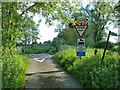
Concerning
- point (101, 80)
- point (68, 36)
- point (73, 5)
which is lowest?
point (101, 80)

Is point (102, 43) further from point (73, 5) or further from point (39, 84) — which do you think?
point (39, 84)

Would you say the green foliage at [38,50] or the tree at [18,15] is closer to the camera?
the tree at [18,15]

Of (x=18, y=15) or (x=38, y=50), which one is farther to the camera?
(x=38, y=50)

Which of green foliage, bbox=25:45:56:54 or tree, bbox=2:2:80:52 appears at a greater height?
tree, bbox=2:2:80:52

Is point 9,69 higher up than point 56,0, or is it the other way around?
point 56,0

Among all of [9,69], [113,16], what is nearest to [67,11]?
[113,16]

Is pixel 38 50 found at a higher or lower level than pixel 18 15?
lower

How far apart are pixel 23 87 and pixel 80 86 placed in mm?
2598

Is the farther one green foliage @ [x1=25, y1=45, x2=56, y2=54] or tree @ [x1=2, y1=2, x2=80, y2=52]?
green foliage @ [x1=25, y1=45, x2=56, y2=54]

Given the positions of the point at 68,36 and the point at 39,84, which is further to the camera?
the point at 68,36

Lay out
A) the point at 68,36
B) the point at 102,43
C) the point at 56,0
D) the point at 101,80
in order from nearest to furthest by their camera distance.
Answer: the point at 101,80
the point at 56,0
the point at 102,43
the point at 68,36

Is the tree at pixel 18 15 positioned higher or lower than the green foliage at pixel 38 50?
higher

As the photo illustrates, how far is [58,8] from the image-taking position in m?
7.53

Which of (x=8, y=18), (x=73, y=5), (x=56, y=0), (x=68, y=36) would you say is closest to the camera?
(x=8, y=18)
